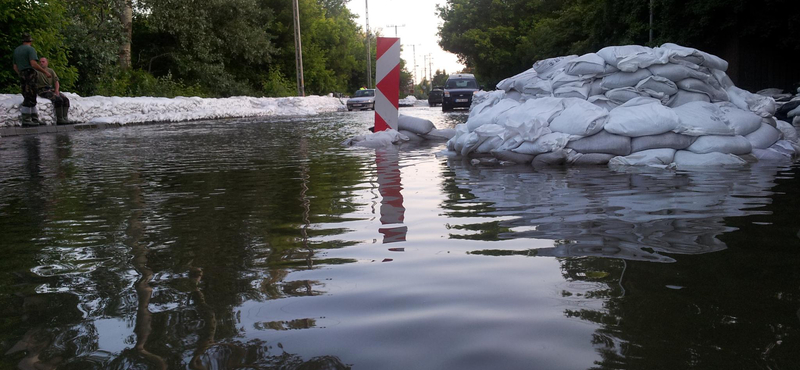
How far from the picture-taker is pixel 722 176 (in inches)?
227

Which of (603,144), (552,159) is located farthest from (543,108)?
(603,144)

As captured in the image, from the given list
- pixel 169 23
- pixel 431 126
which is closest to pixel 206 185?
pixel 431 126

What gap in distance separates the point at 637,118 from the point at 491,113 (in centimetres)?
192

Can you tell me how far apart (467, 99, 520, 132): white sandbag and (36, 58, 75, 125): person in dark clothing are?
11910 millimetres

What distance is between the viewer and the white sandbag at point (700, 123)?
6.65 metres

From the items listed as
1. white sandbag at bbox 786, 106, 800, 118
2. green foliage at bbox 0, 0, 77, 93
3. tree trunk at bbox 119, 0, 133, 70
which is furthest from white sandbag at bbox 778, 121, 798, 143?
tree trunk at bbox 119, 0, 133, 70

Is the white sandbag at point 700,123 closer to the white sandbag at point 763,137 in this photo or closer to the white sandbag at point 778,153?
the white sandbag at point 763,137

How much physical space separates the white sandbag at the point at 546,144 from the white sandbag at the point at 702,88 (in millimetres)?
1342

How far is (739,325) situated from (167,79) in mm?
31515

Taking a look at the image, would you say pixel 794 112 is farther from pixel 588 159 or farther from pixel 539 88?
pixel 588 159

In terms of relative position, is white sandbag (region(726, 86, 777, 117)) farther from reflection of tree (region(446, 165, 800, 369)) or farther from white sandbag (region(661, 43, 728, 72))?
reflection of tree (region(446, 165, 800, 369))

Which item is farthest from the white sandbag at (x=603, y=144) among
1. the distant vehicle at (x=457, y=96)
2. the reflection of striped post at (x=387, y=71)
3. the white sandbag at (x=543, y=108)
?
the distant vehicle at (x=457, y=96)

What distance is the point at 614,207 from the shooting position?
4328mm

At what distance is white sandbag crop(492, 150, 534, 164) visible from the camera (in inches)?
283
